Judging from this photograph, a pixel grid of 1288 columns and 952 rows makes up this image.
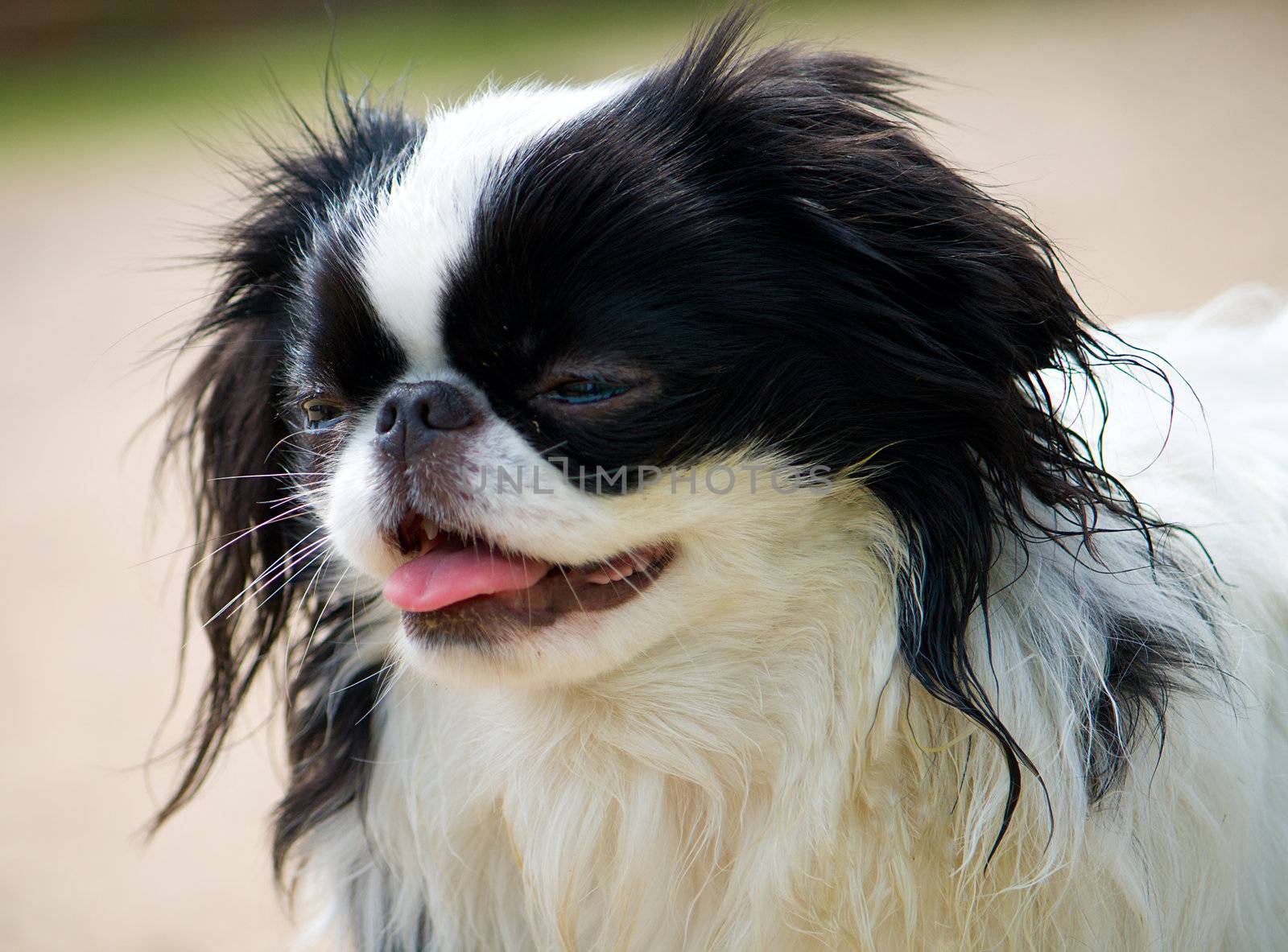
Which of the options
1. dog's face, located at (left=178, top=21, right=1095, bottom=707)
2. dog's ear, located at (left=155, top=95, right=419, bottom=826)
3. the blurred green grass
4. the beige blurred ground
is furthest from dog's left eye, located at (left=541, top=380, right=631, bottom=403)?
the blurred green grass

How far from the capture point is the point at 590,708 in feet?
4.56

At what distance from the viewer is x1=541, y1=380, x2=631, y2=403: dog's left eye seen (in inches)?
48.7

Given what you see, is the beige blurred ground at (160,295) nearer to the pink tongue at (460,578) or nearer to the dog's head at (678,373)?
the dog's head at (678,373)

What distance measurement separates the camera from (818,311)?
1.29 meters

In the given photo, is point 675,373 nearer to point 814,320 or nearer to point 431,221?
point 814,320

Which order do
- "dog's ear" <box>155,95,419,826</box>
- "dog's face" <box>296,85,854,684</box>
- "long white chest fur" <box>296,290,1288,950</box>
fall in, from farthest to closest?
1. "dog's ear" <box>155,95,419,826</box>
2. "long white chest fur" <box>296,290,1288,950</box>
3. "dog's face" <box>296,85,854,684</box>

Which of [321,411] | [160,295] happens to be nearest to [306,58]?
[160,295]

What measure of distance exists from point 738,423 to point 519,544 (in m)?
0.26

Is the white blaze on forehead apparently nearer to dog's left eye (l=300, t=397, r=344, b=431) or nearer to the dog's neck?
dog's left eye (l=300, t=397, r=344, b=431)

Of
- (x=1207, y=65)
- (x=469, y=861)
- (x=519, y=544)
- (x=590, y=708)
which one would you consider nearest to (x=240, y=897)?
(x=469, y=861)

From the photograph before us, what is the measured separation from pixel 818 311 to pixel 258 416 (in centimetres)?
78

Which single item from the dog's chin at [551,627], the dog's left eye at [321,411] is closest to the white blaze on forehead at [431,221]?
the dog's left eye at [321,411]

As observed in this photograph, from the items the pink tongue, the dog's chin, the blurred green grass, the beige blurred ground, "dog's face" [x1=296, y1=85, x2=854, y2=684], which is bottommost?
the beige blurred ground

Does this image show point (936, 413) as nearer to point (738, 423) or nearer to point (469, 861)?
point (738, 423)
